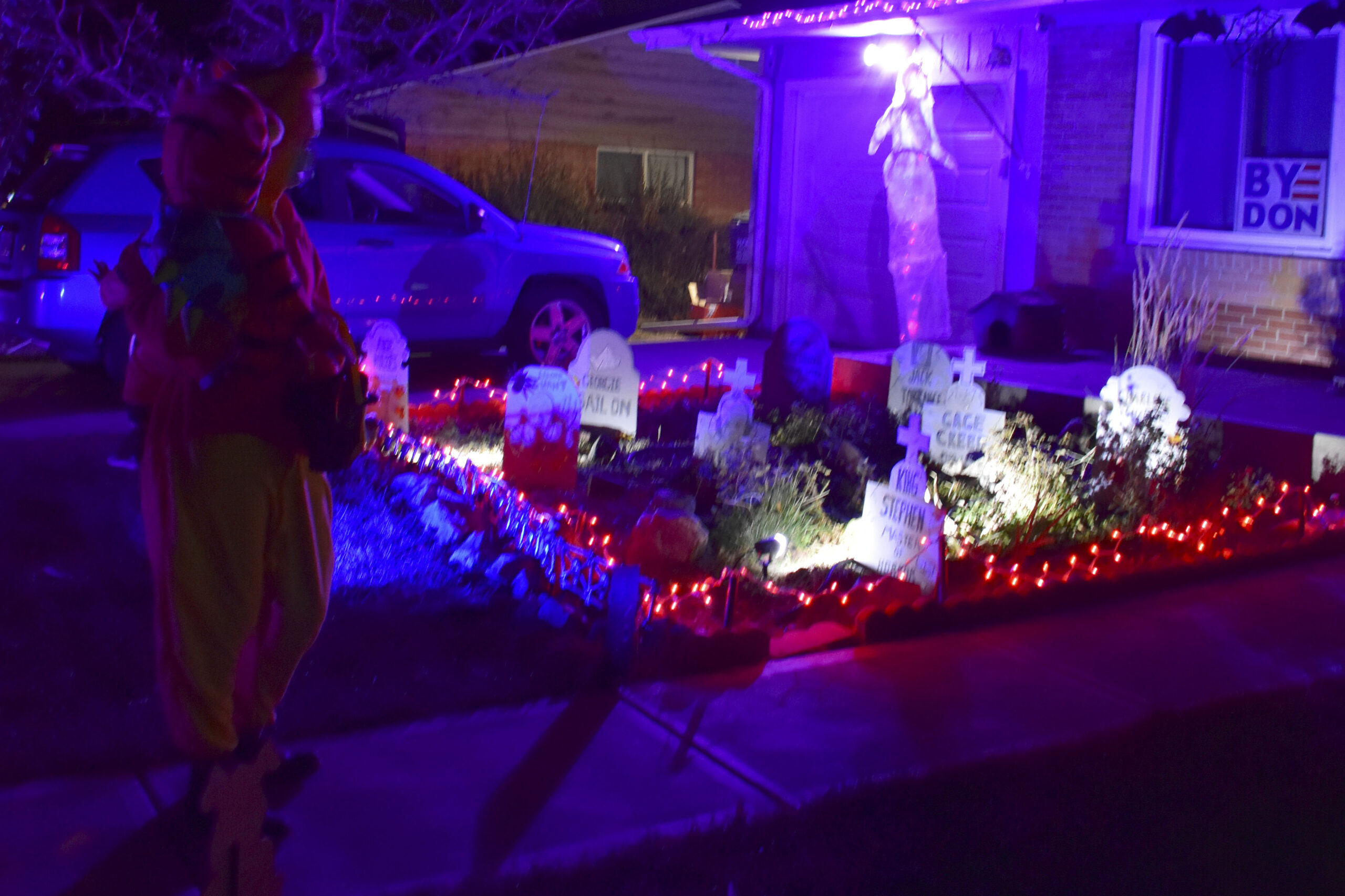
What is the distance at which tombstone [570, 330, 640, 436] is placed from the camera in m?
7.48

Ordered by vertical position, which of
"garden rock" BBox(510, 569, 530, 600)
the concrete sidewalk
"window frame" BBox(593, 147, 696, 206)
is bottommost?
the concrete sidewalk

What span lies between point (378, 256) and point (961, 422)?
15.9ft

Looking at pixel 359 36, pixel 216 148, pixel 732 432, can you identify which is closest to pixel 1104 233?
pixel 732 432

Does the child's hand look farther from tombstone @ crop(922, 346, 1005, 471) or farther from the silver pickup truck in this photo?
the silver pickup truck

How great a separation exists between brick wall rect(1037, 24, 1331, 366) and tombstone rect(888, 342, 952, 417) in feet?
12.3

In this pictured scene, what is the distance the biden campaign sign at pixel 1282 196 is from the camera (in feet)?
32.3

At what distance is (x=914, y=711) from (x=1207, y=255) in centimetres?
752

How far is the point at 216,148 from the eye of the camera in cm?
304

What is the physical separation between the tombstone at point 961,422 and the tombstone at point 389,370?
2788 millimetres

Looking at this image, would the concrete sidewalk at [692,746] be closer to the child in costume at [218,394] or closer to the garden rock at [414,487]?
the child in costume at [218,394]

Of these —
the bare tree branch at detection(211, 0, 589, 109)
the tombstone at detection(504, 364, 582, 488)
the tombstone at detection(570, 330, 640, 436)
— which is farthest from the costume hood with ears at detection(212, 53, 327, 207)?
the bare tree branch at detection(211, 0, 589, 109)

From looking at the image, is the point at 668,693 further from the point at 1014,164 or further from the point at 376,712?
the point at 1014,164

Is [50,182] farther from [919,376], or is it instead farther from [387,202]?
[919,376]

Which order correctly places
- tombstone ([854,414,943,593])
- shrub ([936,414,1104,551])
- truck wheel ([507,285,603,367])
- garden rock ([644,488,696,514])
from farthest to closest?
1. truck wheel ([507,285,603,367])
2. shrub ([936,414,1104,551])
3. garden rock ([644,488,696,514])
4. tombstone ([854,414,943,593])
